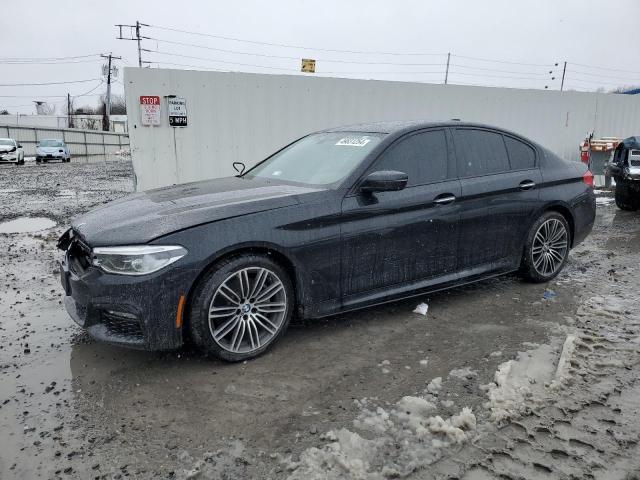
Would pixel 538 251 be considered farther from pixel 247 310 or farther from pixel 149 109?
pixel 149 109

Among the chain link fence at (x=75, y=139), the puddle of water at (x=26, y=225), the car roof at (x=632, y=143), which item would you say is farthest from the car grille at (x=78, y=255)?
the chain link fence at (x=75, y=139)

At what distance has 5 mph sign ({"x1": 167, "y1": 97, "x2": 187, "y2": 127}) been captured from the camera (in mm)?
9289

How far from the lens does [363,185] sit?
12.3 feet

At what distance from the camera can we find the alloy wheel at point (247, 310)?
3.30 metres

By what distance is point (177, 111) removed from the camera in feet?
30.7

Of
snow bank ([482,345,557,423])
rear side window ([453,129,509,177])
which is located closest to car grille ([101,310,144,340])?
snow bank ([482,345,557,423])

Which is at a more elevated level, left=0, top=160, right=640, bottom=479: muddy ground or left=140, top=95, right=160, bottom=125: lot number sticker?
left=140, top=95, right=160, bottom=125: lot number sticker

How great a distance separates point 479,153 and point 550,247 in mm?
1251

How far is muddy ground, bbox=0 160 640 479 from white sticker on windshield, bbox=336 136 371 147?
1394 mm

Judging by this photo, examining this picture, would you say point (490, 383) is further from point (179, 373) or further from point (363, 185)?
point (179, 373)

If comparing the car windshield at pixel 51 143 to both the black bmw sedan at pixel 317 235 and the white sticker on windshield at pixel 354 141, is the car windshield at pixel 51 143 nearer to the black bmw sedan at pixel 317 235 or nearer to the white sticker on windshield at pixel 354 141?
the black bmw sedan at pixel 317 235

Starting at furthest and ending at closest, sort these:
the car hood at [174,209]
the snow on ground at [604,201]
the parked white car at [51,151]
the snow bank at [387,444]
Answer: the parked white car at [51,151] → the snow on ground at [604,201] → the car hood at [174,209] → the snow bank at [387,444]

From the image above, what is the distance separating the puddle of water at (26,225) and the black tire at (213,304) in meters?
5.85

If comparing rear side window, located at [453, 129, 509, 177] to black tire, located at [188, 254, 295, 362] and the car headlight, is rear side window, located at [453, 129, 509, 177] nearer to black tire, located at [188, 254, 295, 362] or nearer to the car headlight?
black tire, located at [188, 254, 295, 362]
